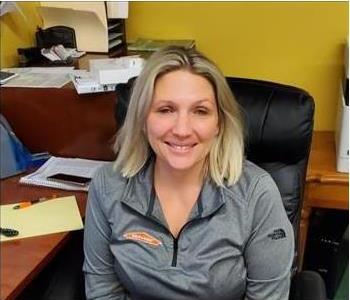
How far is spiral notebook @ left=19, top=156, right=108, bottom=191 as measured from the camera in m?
1.47

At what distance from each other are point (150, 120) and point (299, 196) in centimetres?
47

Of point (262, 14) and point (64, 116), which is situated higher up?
point (262, 14)

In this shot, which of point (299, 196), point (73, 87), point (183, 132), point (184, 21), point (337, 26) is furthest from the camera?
point (184, 21)

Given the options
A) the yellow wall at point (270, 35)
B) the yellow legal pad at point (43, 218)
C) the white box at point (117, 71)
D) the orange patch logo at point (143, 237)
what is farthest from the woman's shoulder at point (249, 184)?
the yellow wall at point (270, 35)

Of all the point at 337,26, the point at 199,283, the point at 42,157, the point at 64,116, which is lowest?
the point at 199,283

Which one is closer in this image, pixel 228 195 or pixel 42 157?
pixel 228 195

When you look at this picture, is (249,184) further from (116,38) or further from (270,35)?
(116,38)

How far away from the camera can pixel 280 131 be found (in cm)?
124

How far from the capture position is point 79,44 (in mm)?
1943

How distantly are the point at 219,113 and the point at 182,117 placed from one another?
0.11m

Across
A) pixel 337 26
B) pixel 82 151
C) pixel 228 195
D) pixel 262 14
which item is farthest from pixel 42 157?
pixel 337 26

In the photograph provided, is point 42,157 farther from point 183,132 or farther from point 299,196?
point 299,196

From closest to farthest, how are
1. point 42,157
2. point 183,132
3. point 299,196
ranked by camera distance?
point 183,132, point 299,196, point 42,157

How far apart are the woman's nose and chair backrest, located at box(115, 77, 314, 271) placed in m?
0.23
